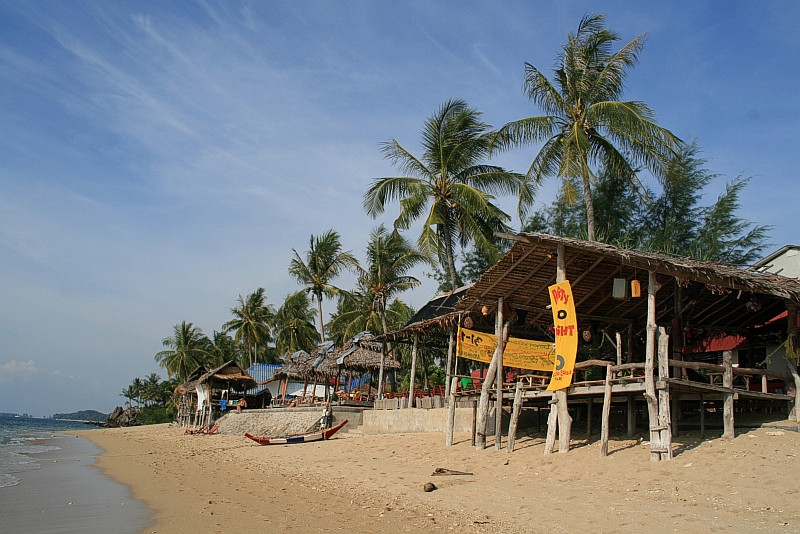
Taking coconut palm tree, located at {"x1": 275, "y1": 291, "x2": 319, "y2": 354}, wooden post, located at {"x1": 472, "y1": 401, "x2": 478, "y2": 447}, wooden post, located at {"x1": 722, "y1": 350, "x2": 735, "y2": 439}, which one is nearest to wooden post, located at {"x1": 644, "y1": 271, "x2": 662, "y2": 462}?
wooden post, located at {"x1": 722, "y1": 350, "x2": 735, "y2": 439}

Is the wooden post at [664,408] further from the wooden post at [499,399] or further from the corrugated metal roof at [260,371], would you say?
the corrugated metal roof at [260,371]

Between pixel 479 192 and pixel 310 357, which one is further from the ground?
pixel 479 192

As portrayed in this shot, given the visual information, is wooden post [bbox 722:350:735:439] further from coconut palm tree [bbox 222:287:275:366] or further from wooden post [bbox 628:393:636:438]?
coconut palm tree [bbox 222:287:275:366]

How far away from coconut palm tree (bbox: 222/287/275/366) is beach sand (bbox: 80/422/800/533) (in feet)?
110

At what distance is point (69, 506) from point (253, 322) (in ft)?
121

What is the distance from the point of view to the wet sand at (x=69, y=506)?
8.57 meters

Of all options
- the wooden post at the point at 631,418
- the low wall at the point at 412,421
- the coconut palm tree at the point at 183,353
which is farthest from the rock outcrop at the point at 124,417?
the wooden post at the point at 631,418

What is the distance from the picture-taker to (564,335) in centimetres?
1148

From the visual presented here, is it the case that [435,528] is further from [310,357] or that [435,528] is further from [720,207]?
[310,357]

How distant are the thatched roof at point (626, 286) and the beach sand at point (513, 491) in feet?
8.39

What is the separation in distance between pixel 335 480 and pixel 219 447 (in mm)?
10856

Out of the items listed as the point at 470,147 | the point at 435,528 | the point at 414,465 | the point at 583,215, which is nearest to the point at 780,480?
the point at 435,528

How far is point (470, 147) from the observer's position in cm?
2211

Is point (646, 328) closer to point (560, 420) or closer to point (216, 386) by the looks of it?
point (560, 420)
